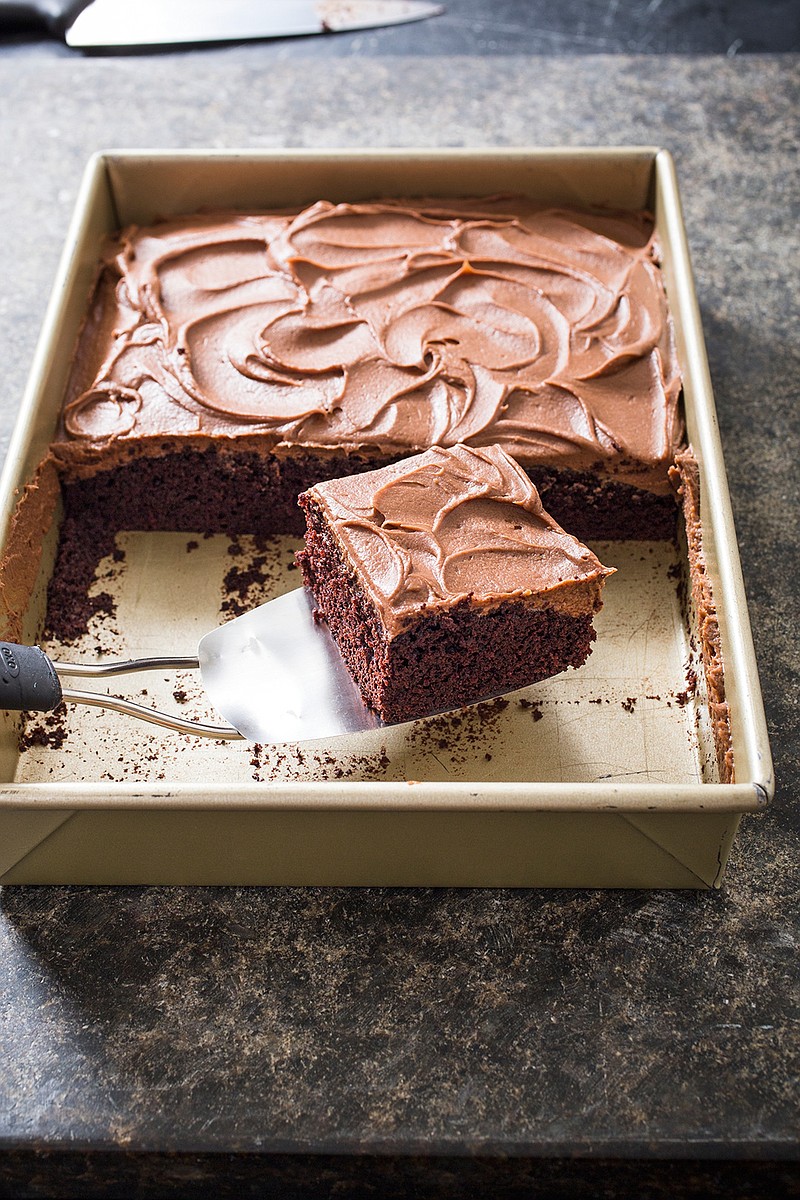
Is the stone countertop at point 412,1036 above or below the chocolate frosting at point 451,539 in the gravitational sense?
below

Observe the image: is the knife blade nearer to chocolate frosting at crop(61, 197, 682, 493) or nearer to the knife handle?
the knife handle

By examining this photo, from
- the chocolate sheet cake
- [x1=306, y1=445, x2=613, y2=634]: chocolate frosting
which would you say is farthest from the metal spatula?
the chocolate sheet cake

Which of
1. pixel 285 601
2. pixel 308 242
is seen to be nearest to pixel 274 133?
pixel 308 242

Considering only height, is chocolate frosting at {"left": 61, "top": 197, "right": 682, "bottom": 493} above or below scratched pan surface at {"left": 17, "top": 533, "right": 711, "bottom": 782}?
above

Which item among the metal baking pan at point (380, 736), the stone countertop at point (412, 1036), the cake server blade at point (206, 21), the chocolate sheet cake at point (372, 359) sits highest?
the cake server blade at point (206, 21)

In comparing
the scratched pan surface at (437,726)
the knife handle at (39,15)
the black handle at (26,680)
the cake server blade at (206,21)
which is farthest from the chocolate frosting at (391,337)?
the knife handle at (39,15)

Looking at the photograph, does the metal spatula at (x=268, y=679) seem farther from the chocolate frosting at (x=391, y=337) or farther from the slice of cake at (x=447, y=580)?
the chocolate frosting at (x=391, y=337)
